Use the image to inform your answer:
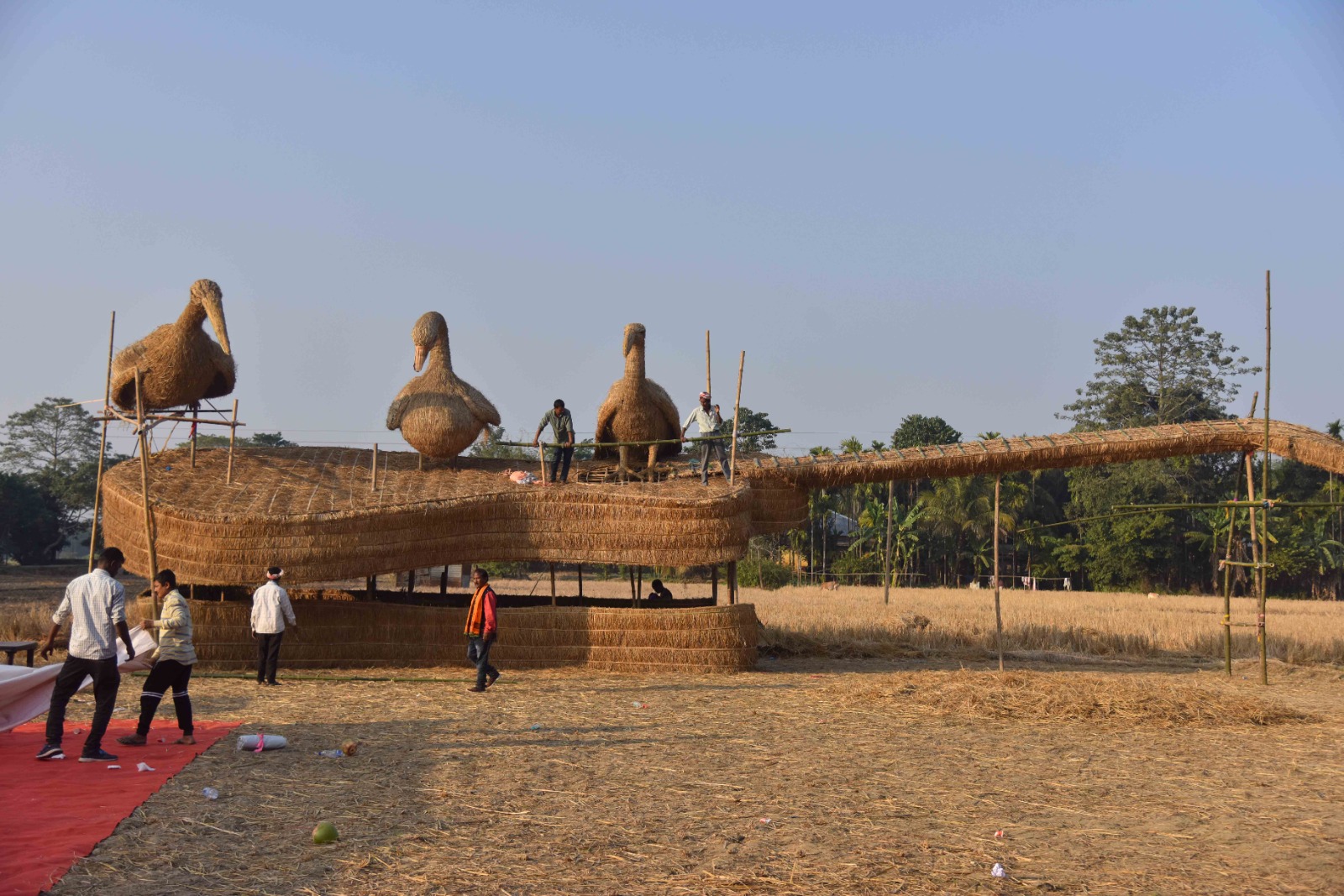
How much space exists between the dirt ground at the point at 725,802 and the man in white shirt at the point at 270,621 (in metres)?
0.53

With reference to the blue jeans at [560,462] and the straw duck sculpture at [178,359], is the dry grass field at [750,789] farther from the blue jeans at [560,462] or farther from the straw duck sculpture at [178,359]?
the straw duck sculpture at [178,359]

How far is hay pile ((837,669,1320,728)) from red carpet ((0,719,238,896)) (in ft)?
21.7

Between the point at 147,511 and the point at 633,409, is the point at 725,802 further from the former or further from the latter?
the point at 633,409

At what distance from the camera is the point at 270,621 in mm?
12359

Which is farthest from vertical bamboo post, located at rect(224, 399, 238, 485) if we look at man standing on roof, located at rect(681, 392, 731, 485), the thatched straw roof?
man standing on roof, located at rect(681, 392, 731, 485)

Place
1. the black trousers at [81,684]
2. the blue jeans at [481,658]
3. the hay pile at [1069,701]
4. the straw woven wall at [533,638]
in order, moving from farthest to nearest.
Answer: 1. the straw woven wall at [533,638]
2. the blue jeans at [481,658]
3. the hay pile at [1069,701]
4. the black trousers at [81,684]

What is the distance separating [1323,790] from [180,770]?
26.4 ft

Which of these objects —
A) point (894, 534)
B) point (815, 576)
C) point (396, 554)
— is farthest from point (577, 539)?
point (894, 534)

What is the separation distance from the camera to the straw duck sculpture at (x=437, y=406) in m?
15.8

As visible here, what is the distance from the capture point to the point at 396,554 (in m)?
14.0

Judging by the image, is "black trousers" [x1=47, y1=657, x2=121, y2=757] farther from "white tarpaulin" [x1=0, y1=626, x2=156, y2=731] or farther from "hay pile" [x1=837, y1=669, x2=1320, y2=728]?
"hay pile" [x1=837, y1=669, x2=1320, y2=728]

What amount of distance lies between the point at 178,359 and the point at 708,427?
7.29m

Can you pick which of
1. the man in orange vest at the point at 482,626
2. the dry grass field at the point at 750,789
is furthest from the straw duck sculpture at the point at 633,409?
the man in orange vest at the point at 482,626

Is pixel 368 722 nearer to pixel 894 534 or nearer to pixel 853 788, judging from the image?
pixel 853 788
